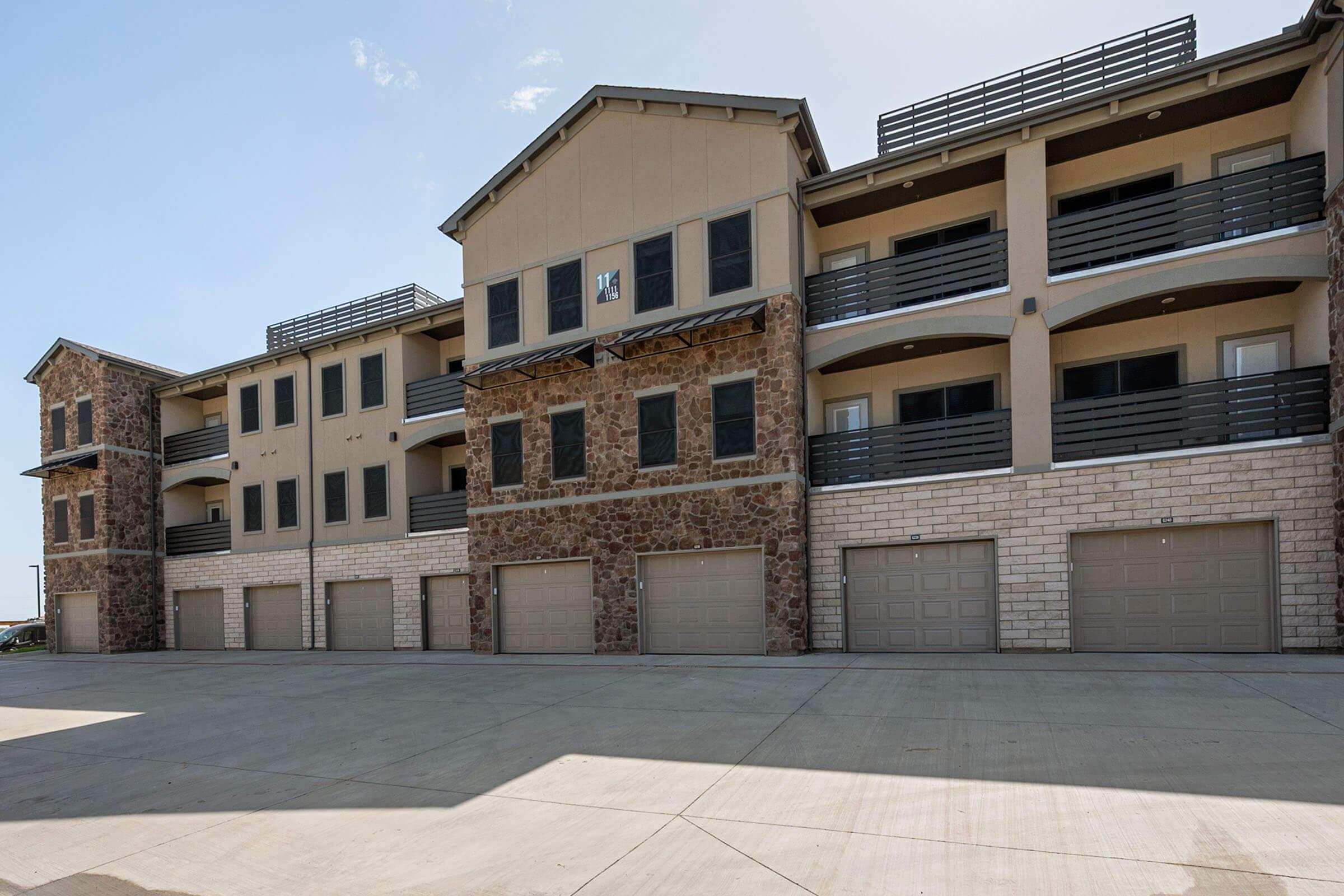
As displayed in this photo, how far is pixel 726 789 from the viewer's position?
262 inches

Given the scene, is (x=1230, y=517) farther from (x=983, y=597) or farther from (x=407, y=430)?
(x=407, y=430)

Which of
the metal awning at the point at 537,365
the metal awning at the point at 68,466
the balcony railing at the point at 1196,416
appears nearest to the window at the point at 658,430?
the metal awning at the point at 537,365

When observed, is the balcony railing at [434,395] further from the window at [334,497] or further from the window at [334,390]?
the window at [334,497]

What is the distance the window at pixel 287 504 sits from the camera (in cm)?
2447

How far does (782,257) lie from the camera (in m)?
16.2

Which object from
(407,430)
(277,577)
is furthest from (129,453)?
(407,430)

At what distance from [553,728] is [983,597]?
30.2ft

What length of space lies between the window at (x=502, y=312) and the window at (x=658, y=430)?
4.29 metres

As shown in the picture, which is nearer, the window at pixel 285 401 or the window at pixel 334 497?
the window at pixel 334 497

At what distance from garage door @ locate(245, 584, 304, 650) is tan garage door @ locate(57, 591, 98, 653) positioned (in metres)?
6.36

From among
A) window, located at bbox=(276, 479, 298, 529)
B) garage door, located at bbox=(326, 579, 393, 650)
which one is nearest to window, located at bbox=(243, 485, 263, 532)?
window, located at bbox=(276, 479, 298, 529)

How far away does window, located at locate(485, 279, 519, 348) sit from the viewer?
770 inches

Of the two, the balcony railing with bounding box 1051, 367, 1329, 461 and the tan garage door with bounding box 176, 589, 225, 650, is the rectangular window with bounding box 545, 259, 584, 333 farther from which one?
the tan garage door with bounding box 176, 589, 225, 650

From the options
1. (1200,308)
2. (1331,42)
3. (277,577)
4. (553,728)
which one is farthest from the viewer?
(277,577)
